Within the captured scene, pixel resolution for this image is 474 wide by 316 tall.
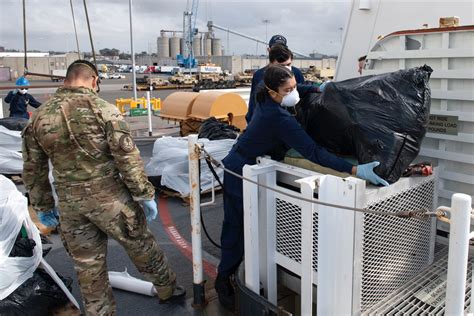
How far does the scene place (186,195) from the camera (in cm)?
607

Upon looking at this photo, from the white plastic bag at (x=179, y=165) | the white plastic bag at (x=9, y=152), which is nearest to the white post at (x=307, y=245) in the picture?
the white plastic bag at (x=179, y=165)

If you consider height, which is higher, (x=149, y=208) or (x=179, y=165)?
(x=149, y=208)

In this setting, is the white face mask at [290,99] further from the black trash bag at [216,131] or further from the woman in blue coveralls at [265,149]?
the black trash bag at [216,131]

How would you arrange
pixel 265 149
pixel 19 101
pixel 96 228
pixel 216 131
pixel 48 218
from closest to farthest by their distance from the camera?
pixel 265 149 < pixel 96 228 < pixel 48 218 < pixel 216 131 < pixel 19 101

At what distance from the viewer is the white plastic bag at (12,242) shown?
2.92 metres

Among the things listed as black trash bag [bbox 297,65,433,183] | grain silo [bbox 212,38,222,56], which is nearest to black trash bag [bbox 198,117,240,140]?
black trash bag [bbox 297,65,433,183]

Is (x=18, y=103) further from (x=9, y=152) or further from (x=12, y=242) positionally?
(x=12, y=242)

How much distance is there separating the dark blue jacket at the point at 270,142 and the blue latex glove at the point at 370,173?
10 centimetres

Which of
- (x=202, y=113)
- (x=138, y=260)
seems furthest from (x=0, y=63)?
(x=138, y=260)

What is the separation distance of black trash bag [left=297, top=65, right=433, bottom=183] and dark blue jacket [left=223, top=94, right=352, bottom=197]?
171 millimetres

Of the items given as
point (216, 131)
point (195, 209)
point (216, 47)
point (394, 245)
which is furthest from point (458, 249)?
point (216, 47)

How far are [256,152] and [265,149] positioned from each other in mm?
70

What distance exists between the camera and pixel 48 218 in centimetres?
336

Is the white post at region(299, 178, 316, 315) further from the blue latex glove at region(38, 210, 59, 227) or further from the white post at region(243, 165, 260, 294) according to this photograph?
the blue latex glove at region(38, 210, 59, 227)
